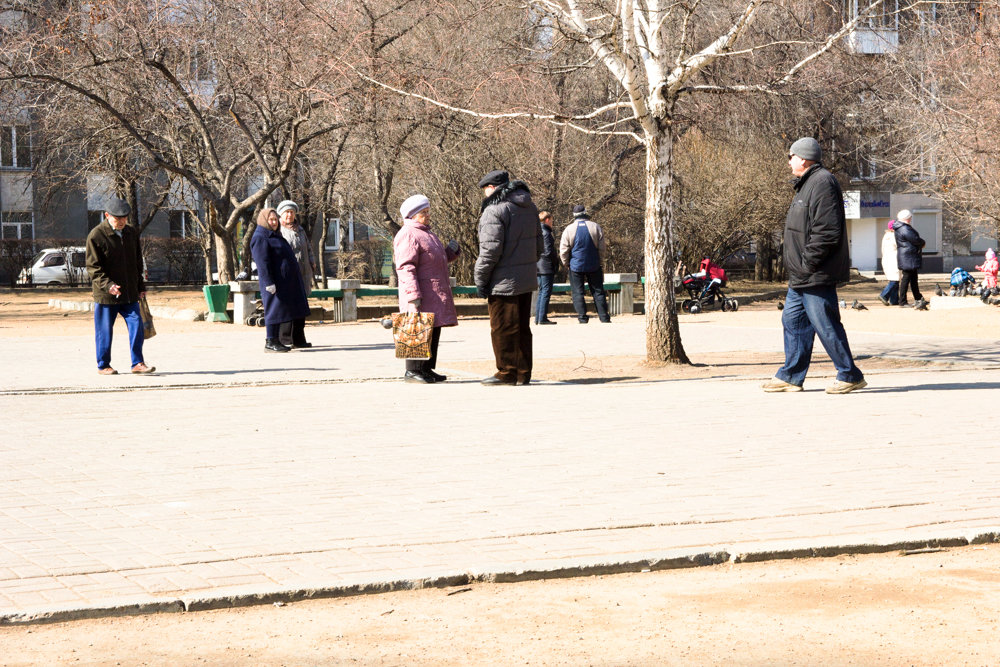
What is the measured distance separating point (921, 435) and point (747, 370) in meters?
4.61

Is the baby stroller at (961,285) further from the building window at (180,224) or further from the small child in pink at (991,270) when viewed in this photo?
the building window at (180,224)

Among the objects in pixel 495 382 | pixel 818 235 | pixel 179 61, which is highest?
pixel 179 61

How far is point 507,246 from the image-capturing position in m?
12.1

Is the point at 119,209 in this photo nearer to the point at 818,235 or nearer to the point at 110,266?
the point at 110,266

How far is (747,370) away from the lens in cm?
1352

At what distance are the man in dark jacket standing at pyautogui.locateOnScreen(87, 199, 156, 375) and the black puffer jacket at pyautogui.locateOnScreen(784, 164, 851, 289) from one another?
20.8 feet

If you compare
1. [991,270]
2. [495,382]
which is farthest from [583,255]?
[991,270]

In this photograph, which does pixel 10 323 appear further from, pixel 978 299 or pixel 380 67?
pixel 978 299

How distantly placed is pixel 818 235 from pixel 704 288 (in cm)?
1590

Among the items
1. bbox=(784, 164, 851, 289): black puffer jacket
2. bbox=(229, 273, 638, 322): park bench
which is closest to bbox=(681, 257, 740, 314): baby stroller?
bbox=(229, 273, 638, 322): park bench

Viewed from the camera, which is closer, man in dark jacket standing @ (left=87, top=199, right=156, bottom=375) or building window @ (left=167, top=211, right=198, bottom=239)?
man in dark jacket standing @ (left=87, top=199, right=156, bottom=375)

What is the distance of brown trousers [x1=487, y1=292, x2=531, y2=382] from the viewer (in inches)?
477

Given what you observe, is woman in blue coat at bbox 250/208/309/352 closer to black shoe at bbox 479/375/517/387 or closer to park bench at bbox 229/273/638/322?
park bench at bbox 229/273/638/322

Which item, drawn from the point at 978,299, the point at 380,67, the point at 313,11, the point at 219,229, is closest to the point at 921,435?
the point at 380,67
